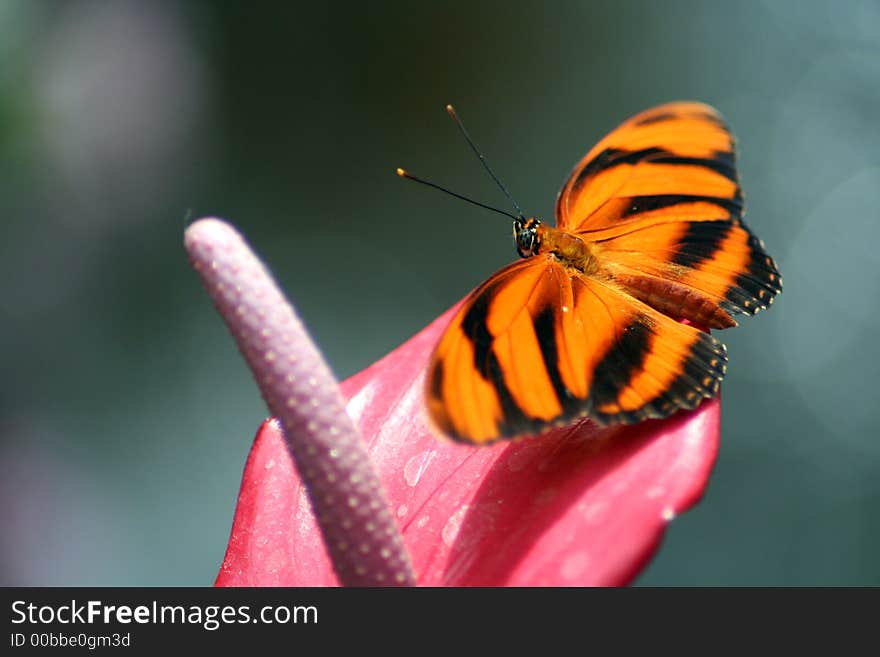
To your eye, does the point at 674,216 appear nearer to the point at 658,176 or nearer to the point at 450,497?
the point at 658,176

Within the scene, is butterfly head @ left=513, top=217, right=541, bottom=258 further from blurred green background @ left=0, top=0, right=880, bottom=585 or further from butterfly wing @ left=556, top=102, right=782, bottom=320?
blurred green background @ left=0, top=0, right=880, bottom=585

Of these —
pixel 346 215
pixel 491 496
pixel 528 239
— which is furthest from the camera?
pixel 346 215

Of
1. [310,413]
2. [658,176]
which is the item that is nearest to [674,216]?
[658,176]

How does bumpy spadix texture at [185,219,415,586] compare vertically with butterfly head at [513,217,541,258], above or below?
below

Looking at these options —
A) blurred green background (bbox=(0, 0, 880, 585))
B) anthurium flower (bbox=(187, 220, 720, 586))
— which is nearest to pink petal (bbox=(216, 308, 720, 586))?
anthurium flower (bbox=(187, 220, 720, 586))

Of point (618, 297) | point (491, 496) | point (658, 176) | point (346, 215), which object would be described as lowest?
point (491, 496)

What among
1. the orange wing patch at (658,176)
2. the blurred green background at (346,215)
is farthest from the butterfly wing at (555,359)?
the blurred green background at (346,215)

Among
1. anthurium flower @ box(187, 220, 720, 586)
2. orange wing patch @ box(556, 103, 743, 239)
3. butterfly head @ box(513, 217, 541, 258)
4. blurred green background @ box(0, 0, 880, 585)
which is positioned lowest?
anthurium flower @ box(187, 220, 720, 586)

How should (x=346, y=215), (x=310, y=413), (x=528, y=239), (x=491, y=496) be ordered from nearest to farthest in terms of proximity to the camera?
(x=310, y=413)
(x=491, y=496)
(x=528, y=239)
(x=346, y=215)
